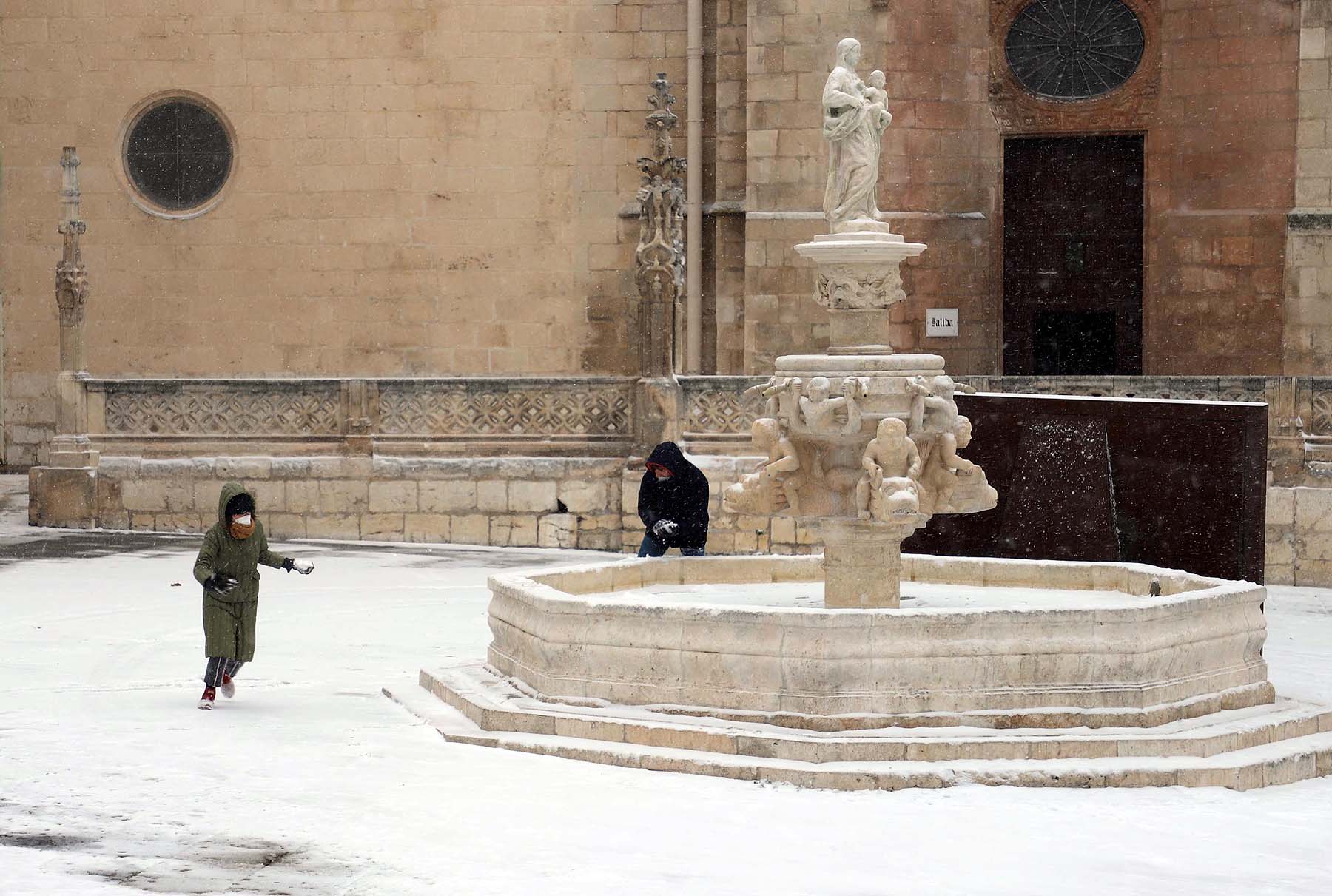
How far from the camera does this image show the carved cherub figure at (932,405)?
9797mm

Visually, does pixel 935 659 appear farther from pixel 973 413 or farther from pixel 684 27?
pixel 684 27

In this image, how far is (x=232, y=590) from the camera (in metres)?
9.69

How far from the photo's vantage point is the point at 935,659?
27.6ft

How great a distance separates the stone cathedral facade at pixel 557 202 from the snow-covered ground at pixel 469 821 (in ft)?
29.7

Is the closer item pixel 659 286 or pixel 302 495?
pixel 659 286

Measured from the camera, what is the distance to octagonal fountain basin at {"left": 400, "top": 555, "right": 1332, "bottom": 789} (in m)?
8.08

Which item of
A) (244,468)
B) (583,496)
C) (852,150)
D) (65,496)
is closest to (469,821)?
(852,150)

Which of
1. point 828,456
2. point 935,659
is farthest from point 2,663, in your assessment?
point 935,659

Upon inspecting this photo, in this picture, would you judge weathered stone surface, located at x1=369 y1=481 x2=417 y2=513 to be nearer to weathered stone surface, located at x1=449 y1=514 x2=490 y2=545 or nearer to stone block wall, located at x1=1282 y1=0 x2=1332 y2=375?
weathered stone surface, located at x1=449 y1=514 x2=490 y2=545

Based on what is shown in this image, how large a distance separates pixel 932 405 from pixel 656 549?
10.7 feet

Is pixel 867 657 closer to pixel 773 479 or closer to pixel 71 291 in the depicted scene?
pixel 773 479

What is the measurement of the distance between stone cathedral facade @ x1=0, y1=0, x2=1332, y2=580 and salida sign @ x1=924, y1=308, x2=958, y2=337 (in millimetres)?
93

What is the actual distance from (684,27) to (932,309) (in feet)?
14.2

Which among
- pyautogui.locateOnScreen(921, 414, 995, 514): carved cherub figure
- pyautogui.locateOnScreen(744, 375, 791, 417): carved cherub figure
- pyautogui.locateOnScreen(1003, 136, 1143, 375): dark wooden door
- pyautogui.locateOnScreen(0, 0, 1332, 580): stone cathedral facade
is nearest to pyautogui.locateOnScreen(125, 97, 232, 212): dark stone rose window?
pyautogui.locateOnScreen(0, 0, 1332, 580): stone cathedral facade
